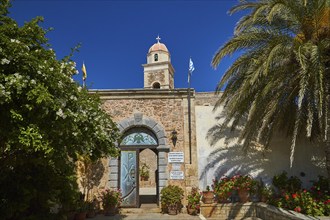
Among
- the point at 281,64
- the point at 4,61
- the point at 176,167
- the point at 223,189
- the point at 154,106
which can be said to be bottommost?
the point at 223,189

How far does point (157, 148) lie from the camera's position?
10789mm

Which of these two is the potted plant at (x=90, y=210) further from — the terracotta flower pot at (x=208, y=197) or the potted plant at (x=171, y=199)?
the terracotta flower pot at (x=208, y=197)

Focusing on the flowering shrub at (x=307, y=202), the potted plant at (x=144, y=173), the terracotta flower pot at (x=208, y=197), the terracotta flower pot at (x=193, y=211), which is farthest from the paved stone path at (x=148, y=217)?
the potted plant at (x=144, y=173)

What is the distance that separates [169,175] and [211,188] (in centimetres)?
154

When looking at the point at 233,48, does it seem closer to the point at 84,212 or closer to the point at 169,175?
the point at 169,175

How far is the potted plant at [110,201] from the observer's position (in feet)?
32.3

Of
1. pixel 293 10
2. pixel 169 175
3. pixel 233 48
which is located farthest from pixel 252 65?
pixel 169 175

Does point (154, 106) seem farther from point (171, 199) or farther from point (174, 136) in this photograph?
point (171, 199)

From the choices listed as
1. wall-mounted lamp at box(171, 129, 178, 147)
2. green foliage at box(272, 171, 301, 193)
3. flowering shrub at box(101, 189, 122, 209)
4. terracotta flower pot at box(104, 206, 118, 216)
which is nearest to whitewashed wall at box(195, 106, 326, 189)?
green foliage at box(272, 171, 301, 193)

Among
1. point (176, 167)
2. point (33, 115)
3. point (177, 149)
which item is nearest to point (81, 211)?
point (176, 167)

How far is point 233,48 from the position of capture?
8.16m

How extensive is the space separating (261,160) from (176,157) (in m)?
3.02

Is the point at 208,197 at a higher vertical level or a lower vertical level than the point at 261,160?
lower

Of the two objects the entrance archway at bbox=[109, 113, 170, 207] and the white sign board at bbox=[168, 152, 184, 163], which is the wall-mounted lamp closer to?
the entrance archway at bbox=[109, 113, 170, 207]
